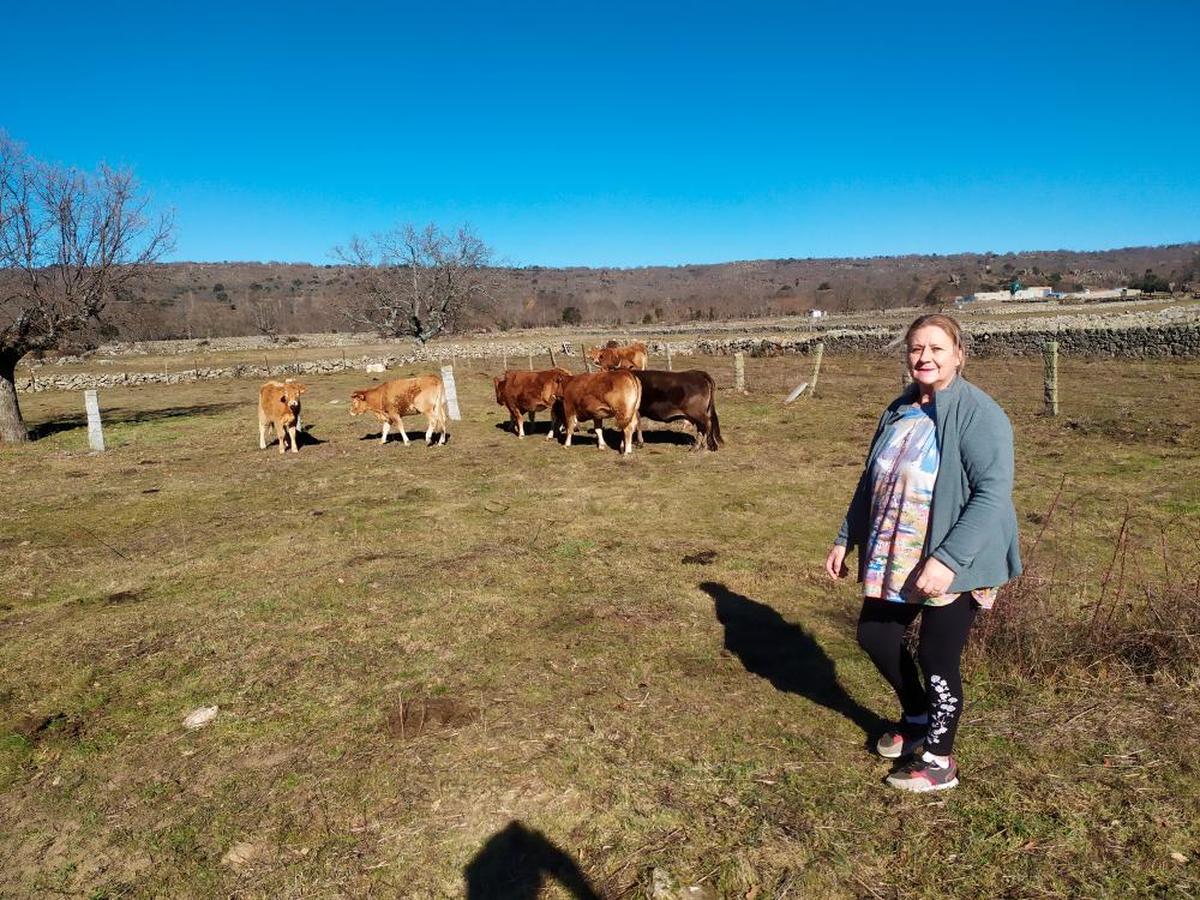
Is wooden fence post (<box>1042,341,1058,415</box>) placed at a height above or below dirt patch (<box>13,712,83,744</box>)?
above

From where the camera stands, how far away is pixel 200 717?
406cm

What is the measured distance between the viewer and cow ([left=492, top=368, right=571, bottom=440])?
43.6ft

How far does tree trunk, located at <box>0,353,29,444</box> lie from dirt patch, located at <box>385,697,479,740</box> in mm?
14282

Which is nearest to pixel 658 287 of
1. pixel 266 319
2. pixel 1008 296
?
pixel 1008 296

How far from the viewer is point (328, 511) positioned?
8.57 metres

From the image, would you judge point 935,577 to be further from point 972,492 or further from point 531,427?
point 531,427

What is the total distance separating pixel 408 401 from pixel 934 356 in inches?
449

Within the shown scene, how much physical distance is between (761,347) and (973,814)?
29412 mm

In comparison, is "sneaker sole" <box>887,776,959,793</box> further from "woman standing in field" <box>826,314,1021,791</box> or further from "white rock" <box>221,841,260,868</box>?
"white rock" <box>221,841,260,868</box>

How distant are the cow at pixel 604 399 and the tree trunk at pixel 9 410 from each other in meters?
11.0

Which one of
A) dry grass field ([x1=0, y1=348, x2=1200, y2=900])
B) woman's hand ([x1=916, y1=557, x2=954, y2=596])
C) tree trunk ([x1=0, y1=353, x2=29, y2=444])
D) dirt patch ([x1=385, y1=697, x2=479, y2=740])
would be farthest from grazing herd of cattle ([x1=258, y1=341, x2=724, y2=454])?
woman's hand ([x1=916, y1=557, x2=954, y2=596])

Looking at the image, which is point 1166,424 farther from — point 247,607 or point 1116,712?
point 247,607

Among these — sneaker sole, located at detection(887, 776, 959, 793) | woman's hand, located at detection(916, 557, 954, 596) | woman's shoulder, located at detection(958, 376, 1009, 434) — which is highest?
woman's shoulder, located at detection(958, 376, 1009, 434)

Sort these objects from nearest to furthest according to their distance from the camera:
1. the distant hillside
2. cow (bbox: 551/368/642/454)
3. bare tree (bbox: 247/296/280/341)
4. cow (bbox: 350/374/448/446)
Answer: cow (bbox: 551/368/642/454) < cow (bbox: 350/374/448/446) < bare tree (bbox: 247/296/280/341) < the distant hillside
